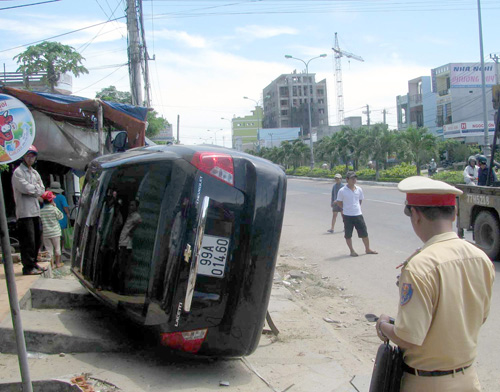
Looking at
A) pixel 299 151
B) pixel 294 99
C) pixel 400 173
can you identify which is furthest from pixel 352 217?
pixel 294 99

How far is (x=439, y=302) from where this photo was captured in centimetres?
212

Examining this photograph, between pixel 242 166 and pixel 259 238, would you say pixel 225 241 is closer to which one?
pixel 259 238

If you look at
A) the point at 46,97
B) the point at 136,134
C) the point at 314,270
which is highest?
the point at 46,97

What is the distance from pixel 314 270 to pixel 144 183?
5627 millimetres

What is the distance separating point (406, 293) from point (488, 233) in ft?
26.9

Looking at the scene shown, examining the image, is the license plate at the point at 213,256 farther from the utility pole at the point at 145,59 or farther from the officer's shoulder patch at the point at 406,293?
the utility pole at the point at 145,59

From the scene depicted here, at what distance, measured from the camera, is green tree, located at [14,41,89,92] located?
20266mm

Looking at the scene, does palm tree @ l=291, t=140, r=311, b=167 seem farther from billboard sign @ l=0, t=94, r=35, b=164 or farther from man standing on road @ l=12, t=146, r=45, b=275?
billboard sign @ l=0, t=94, r=35, b=164

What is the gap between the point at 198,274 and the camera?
12.2 ft

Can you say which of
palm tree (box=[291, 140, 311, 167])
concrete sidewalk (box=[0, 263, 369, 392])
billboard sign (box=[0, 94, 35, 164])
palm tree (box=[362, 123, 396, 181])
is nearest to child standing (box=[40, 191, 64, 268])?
concrete sidewalk (box=[0, 263, 369, 392])

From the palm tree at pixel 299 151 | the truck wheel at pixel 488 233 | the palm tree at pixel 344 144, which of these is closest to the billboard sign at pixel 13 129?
the truck wheel at pixel 488 233

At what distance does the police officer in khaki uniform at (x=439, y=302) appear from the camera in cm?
209

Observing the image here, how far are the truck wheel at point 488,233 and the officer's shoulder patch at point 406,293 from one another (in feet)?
25.4

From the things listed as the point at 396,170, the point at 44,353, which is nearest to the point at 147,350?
the point at 44,353
